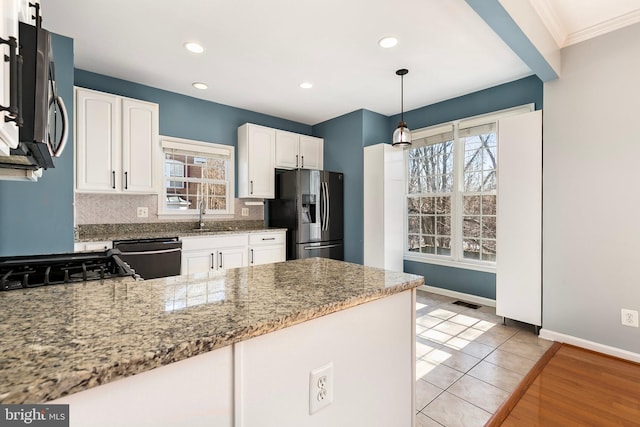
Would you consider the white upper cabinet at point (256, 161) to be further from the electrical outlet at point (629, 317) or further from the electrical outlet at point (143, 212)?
the electrical outlet at point (629, 317)

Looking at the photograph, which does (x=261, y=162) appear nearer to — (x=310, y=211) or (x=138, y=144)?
(x=310, y=211)

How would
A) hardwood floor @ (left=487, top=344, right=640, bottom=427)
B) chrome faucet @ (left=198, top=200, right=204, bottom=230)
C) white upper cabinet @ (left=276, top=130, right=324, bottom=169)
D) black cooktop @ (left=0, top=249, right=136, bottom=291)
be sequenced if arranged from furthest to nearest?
white upper cabinet @ (left=276, top=130, right=324, bottom=169), chrome faucet @ (left=198, top=200, right=204, bottom=230), hardwood floor @ (left=487, top=344, right=640, bottom=427), black cooktop @ (left=0, top=249, right=136, bottom=291)

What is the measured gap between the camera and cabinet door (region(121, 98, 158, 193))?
317 centimetres

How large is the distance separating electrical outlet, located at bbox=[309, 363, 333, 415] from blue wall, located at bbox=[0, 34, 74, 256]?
8.74 ft

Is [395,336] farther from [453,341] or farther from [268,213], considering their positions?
[268,213]

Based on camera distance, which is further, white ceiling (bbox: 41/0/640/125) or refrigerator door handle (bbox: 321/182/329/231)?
refrigerator door handle (bbox: 321/182/329/231)

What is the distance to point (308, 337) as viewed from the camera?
84 cm

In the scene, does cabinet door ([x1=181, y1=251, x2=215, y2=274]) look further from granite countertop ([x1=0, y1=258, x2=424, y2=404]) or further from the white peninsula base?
the white peninsula base

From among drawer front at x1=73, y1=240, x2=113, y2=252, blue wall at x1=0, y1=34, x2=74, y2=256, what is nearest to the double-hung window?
drawer front at x1=73, y1=240, x2=113, y2=252

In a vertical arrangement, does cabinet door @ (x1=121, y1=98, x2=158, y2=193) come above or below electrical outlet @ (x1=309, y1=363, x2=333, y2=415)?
above

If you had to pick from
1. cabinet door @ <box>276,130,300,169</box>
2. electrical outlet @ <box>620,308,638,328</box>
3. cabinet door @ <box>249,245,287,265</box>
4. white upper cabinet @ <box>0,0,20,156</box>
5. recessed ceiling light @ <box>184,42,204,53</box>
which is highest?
recessed ceiling light @ <box>184,42,204,53</box>

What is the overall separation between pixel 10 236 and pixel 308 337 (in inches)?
108

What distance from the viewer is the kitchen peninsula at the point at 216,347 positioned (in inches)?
20.5

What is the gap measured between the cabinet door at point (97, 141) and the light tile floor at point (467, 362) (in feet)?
11.1
